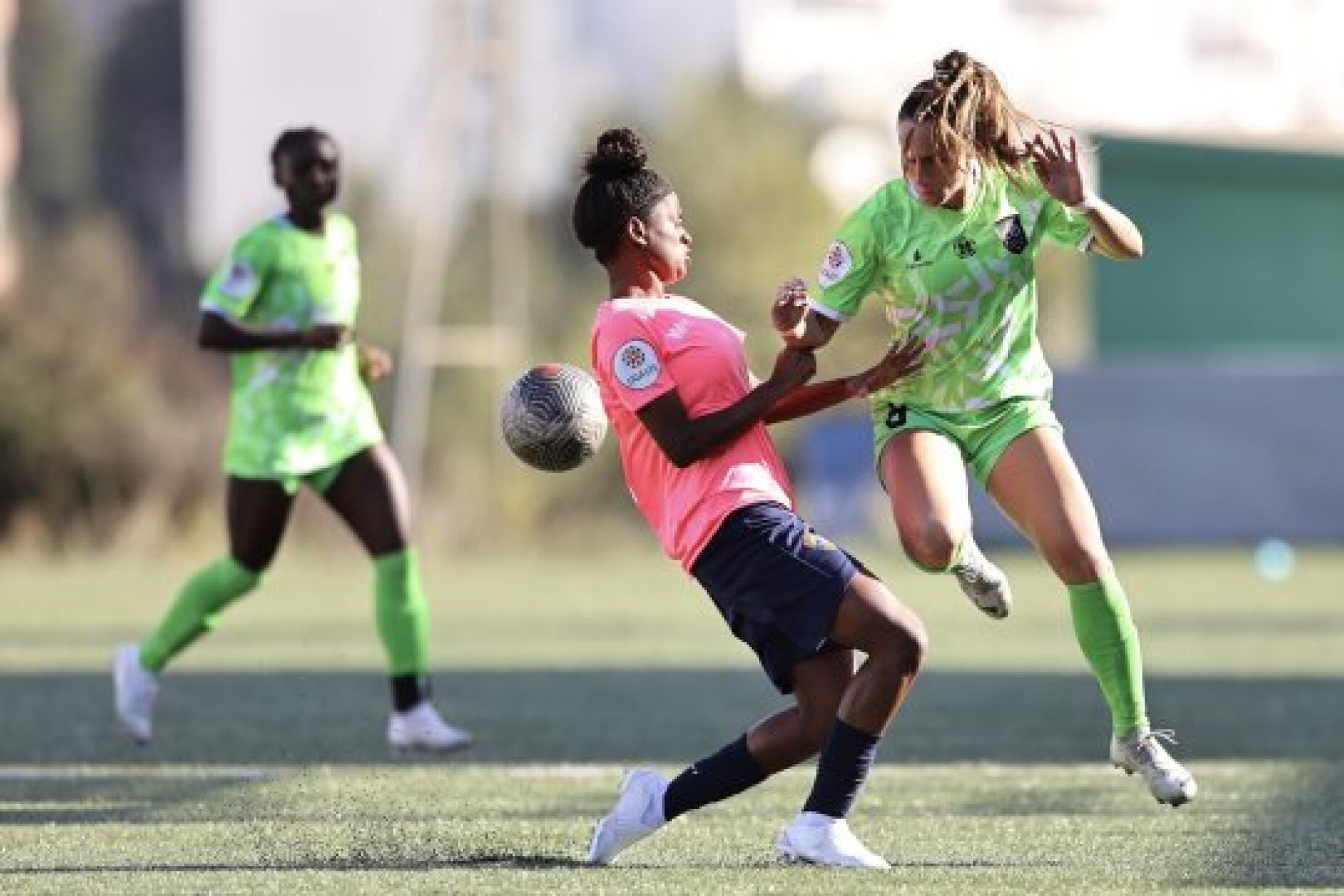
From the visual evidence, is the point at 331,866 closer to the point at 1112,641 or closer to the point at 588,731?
the point at 1112,641

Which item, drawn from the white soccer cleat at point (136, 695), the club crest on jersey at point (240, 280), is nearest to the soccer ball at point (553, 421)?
the club crest on jersey at point (240, 280)

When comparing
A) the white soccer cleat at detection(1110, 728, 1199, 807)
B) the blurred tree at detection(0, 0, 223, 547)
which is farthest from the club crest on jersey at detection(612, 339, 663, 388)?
the blurred tree at detection(0, 0, 223, 547)

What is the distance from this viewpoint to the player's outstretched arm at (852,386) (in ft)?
24.5

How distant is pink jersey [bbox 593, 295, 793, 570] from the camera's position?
7262mm

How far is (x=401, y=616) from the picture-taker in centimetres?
1057

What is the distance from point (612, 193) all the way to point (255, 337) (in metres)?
3.29

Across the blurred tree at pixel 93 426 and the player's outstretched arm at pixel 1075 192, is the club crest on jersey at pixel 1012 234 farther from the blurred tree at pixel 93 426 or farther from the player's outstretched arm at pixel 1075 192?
the blurred tree at pixel 93 426

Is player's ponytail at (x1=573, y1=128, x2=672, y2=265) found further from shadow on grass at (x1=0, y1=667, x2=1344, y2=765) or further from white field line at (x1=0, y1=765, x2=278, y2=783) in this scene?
shadow on grass at (x1=0, y1=667, x2=1344, y2=765)

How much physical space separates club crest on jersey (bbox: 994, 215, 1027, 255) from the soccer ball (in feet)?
3.91

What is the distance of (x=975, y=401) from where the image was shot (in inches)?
320

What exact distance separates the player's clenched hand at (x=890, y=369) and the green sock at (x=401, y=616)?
10.3 feet

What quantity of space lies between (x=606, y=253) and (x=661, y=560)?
2046 centimetres

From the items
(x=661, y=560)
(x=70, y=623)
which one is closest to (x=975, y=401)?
(x=70, y=623)

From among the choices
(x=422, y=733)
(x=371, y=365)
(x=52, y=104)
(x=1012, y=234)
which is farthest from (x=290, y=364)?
(x=52, y=104)
